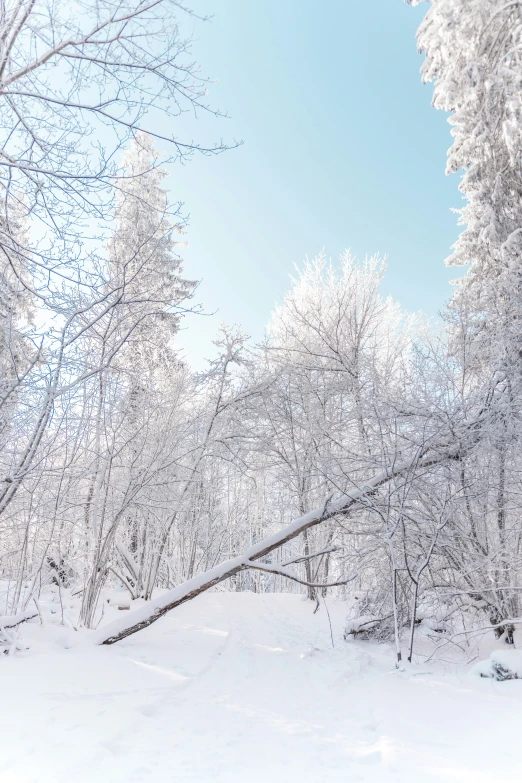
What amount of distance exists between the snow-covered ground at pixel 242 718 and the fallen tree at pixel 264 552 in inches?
10.2

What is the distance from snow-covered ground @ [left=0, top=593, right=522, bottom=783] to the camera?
2.12 m

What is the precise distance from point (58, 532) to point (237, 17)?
18.7 feet

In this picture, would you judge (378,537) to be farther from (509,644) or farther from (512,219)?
(512,219)

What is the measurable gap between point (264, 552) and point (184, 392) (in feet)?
15.1

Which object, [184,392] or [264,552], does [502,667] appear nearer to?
[264,552]

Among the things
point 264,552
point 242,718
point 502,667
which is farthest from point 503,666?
point 264,552

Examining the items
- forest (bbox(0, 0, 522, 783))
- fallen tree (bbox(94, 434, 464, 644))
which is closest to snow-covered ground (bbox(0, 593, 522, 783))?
forest (bbox(0, 0, 522, 783))

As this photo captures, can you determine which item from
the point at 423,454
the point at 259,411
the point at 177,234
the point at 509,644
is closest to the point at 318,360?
the point at 259,411

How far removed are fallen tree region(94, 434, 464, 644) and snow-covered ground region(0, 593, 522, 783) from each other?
0.85ft

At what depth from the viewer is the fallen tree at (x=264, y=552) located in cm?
489

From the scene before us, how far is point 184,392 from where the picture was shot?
9.20m

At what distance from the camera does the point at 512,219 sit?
8.65m

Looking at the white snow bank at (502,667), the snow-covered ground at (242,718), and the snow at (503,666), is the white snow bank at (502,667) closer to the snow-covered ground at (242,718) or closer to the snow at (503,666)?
the snow at (503,666)

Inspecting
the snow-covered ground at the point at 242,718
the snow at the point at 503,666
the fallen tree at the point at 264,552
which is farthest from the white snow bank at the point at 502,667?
the fallen tree at the point at 264,552
